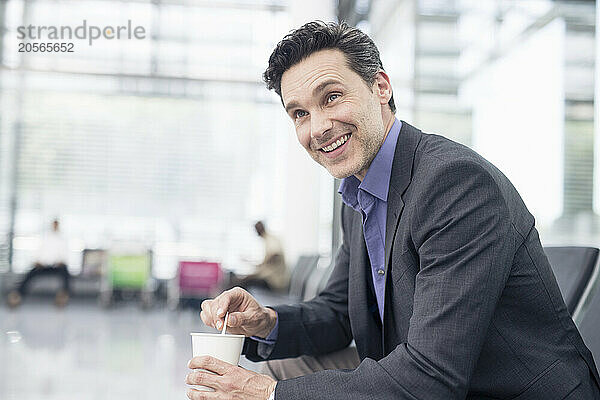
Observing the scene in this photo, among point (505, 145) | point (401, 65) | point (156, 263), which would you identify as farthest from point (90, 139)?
point (505, 145)

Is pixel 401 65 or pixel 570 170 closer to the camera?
pixel 570 170

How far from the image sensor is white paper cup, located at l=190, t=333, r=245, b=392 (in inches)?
43.0

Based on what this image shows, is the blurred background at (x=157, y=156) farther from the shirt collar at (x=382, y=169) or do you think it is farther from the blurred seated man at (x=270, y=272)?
the shirt collar at (x=382, y=169)

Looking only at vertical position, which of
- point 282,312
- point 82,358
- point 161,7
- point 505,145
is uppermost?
point 161,7

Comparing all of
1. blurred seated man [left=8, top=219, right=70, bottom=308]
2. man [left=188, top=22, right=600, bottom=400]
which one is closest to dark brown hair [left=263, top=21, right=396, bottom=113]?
man [left=188, top=22, right=600, bottom=400]

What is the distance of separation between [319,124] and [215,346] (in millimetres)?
536

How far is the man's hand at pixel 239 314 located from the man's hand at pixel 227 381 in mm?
249

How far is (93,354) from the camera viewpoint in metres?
4.27

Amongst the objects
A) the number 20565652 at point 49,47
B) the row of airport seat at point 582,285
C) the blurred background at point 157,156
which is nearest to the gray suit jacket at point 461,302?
the row of airport seat at point 582,285

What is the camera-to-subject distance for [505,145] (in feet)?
12.9

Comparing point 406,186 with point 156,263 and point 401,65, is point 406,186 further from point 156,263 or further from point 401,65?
point 156,263

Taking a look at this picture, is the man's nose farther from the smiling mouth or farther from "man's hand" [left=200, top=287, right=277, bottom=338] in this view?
"man's hand" [left=200, top=287, right=277, bottom=338]

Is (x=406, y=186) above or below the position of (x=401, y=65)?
below

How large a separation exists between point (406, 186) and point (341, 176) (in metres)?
0.19
